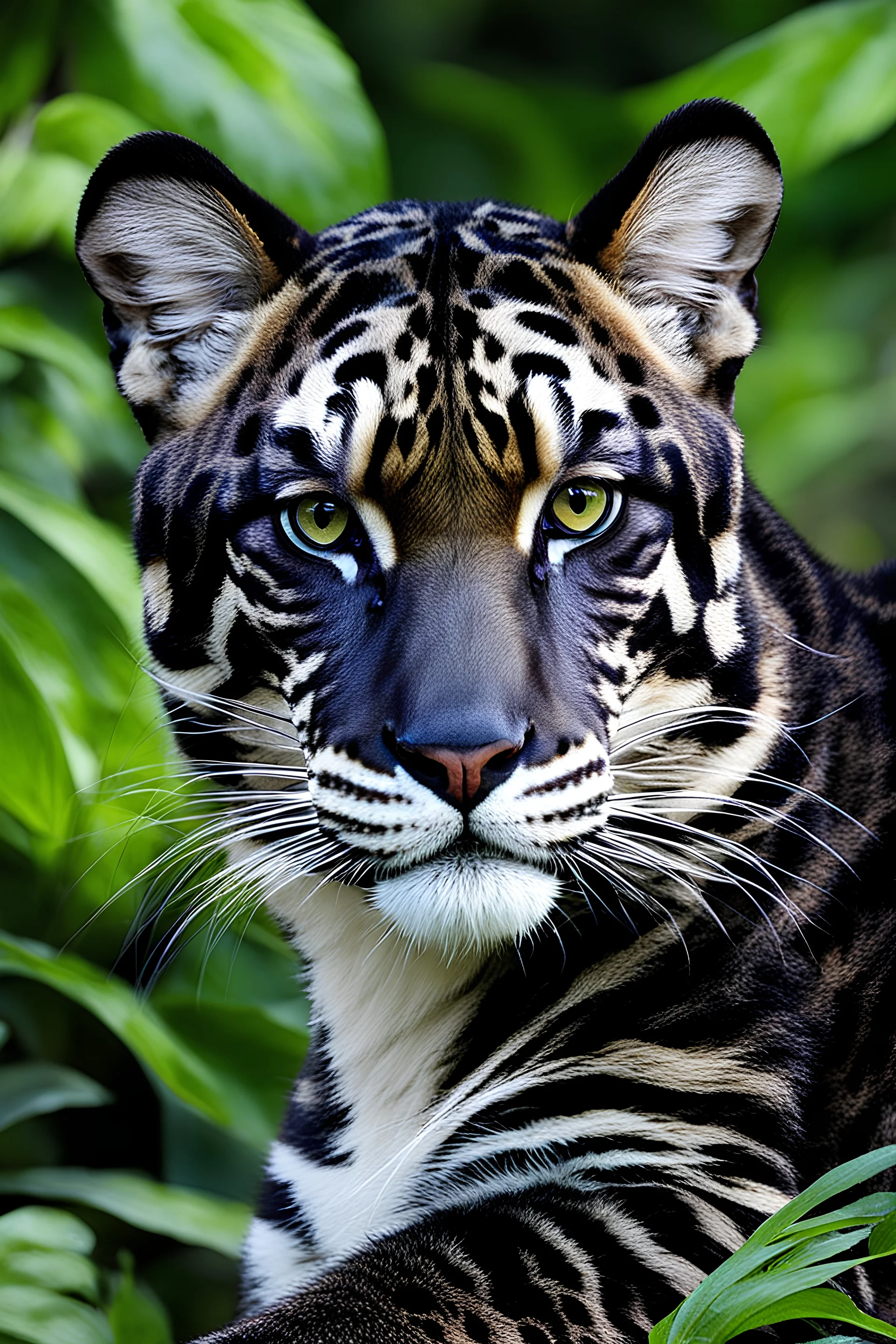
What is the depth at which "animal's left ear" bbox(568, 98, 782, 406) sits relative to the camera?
2.81 m

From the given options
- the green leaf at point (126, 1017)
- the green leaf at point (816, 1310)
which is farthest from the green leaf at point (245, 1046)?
the green leaf at point (816, 1310)

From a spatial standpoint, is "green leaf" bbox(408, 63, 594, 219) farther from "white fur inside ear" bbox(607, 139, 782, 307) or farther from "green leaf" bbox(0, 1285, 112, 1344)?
"green leaf" bbox(0, 1285, 112, 1344)

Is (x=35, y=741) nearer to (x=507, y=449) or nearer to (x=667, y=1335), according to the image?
(x=507, y=449)

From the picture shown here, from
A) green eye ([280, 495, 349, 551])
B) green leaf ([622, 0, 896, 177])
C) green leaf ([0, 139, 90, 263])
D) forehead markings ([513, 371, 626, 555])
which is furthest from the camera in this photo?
green leaf ([622, 0, 896, 177])

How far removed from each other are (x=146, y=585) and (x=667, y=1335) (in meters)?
1.68

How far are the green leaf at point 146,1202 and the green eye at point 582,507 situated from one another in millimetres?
1856

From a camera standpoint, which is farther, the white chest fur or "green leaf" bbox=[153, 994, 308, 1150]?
"green leaf" bbox=[153, 994, 308, 1150]

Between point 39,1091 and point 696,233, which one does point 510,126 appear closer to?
point 696,233

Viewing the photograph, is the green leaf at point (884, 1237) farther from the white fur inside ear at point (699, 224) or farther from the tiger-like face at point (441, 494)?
the white fur inside ear at point (699, 224)

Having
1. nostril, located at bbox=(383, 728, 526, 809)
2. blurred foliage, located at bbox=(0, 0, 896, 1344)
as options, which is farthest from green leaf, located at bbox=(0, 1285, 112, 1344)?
nostril, located at bbox=(383, 728, 526, 809)

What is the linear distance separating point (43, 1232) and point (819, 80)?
15.2ft

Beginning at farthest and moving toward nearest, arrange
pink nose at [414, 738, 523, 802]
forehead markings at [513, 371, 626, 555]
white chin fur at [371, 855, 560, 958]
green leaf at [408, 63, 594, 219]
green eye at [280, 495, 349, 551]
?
green leaf at [408, 63, 594, 219] → green eye at [280, 495, 349, 551] → forehead markings at [513, 371, 626, 555] → white chin fur at [371, 855, 560, 958] → pink nose at [414, 738, 523, 802]

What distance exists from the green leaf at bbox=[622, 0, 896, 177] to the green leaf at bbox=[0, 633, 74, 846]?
3.25m

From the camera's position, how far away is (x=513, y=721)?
2.40 metres
